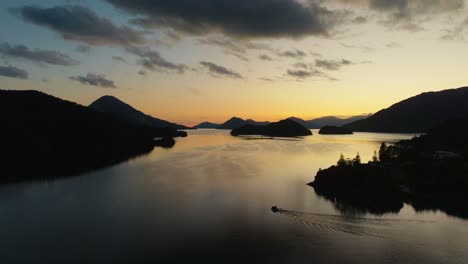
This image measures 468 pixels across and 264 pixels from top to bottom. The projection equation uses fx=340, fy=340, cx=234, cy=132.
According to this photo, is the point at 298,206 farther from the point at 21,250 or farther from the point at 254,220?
the point at 21,250

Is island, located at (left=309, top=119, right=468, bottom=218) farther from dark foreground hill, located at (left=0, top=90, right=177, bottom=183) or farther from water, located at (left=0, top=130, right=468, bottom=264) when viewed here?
dark foreground hill, located at (left=0, top=90, right=177, bottom=183)

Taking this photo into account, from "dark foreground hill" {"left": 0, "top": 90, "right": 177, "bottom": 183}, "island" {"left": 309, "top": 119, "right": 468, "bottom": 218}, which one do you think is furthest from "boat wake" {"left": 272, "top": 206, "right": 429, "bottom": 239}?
"dark foreground hill" {"left": 0, "top": 90, "right": 177, "bottom": 183}

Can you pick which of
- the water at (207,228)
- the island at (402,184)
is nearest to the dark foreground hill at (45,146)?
the water at (207,228)

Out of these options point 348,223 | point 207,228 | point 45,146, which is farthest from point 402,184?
point 45,146

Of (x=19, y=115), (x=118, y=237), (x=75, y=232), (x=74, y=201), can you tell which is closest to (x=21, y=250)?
(x=75, y=232)

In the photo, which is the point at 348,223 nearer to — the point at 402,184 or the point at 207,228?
the point at 207,228
